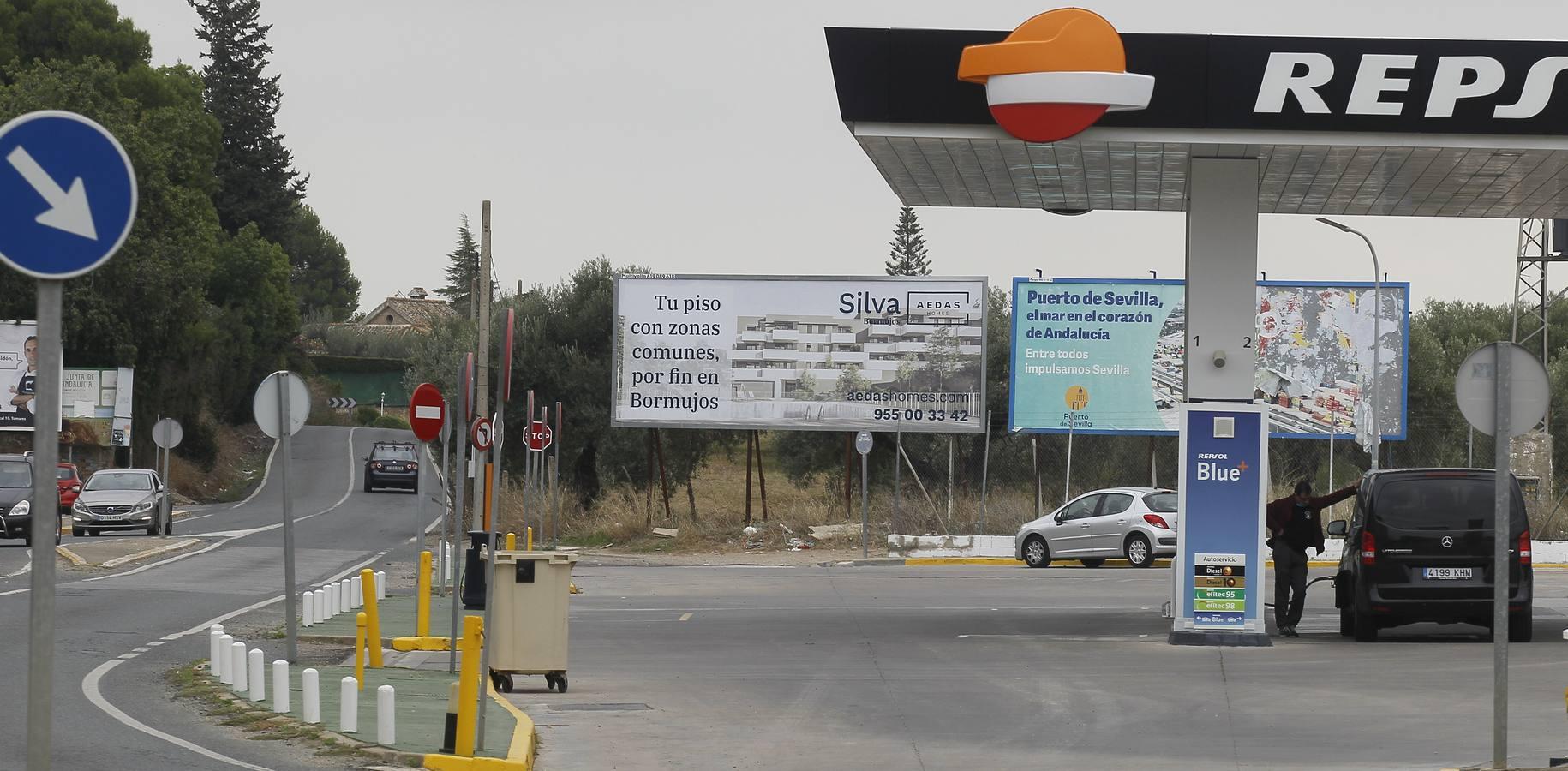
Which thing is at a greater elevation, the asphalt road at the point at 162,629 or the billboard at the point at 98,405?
→ the billboard at the point at 98,405

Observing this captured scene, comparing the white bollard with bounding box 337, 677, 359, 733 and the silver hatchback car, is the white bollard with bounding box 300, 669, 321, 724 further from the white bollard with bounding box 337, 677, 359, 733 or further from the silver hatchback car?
the silver hatchback car

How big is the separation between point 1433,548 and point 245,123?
8250cm

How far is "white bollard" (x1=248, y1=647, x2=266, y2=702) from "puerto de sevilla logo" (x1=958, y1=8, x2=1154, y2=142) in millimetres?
7986

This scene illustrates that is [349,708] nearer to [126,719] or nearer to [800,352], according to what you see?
[126,719]

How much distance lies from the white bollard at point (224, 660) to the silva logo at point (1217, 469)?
9162mm

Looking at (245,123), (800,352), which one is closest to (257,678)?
(800,352)

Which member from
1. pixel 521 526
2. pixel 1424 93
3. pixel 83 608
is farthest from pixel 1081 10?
pixel 521 526

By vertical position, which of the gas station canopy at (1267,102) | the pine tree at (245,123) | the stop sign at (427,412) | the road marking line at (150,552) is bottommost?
the road marking line at (150,552)

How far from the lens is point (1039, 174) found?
1955 centimetres

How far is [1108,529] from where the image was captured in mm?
32812

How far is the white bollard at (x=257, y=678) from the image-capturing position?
13.1 metres

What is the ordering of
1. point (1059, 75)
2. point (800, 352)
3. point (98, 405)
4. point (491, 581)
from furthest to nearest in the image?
point (98, 405)
point (800, 352)
point (1059, 75)
point (491, 581)

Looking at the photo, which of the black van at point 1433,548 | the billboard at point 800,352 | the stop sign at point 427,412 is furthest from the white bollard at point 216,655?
the billboard at point 800,352

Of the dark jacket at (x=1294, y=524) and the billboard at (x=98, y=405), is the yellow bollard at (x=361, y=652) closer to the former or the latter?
the dark jacket at (x=1294, y=524)
